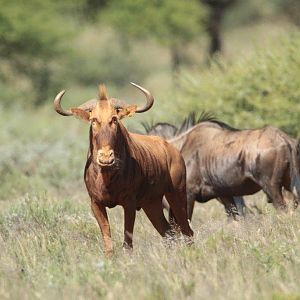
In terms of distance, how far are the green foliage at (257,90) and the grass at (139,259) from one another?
4.37 metres

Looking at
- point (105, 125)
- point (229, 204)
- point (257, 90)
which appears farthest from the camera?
point (257, 90)

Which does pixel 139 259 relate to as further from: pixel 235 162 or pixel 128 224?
pixel 235 162

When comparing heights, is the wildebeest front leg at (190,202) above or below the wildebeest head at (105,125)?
below

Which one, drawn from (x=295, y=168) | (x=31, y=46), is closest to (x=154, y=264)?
(x=295, y=168)

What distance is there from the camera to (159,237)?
9.52 meters

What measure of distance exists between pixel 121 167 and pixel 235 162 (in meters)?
3.26

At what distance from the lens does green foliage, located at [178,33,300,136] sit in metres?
16.2

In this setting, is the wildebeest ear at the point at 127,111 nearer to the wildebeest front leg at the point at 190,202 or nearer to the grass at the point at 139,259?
the grass at the point at 139,259

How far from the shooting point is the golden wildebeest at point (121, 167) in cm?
827

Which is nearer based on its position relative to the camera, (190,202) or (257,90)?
(190,202)

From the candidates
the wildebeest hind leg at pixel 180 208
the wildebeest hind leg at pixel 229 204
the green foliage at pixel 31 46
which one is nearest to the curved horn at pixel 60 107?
the wildebeest hind leg at pixel 180 208

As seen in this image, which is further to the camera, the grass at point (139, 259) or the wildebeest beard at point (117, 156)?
the wildebeest beard at point (117, 156)

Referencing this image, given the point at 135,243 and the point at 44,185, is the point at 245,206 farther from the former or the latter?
the point at 44,185

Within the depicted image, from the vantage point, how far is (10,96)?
114 feet
